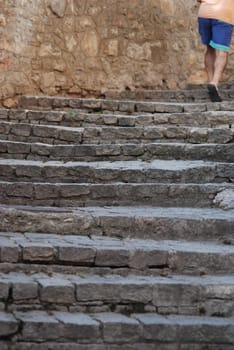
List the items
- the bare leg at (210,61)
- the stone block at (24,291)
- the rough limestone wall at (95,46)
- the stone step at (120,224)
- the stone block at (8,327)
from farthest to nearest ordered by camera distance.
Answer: the bare leg at (210,61), the rough limestone wall at (95,46), the stone step at (120,224), the stone block at (24,291), the stone block at (8,327)

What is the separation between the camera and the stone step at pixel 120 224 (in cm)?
414

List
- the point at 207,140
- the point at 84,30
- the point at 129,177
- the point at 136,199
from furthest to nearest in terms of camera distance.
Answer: the point at 84,30 < the point at 207,140 < the point at 129,177 < the point at 136,199

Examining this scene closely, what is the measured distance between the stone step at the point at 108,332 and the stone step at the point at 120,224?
2.65 ft

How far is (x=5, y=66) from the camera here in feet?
25.2

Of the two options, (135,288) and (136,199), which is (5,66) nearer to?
(136,199)

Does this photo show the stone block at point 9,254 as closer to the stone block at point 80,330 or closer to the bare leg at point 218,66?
the stone block at point 80,330

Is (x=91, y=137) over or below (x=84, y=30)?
below

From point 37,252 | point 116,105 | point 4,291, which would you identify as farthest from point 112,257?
point 116,105

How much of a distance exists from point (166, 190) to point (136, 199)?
0.22 metres

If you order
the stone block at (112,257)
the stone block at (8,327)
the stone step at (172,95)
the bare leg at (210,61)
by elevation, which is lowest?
the stone step at (172,95)

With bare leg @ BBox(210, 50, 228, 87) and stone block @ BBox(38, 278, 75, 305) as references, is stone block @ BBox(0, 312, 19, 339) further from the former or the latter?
bare leg @ BBox(210, 50, 228, 87)

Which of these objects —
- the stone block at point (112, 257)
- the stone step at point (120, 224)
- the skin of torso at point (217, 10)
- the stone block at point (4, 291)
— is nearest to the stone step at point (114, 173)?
the stone step at point (120, 224)

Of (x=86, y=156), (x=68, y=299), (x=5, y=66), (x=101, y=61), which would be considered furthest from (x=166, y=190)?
(x=101, y=61)

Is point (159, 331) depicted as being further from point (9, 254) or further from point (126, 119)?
point (126, 119)
